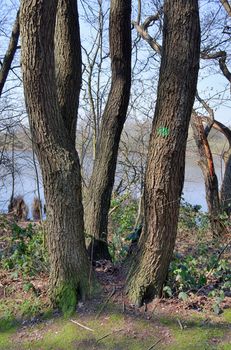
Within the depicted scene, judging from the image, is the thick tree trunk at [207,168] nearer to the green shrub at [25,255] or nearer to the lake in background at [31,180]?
the lake in background at [31,180]

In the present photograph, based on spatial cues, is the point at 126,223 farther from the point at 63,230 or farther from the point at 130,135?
the point at 130,135

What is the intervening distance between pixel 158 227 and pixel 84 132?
313 inches

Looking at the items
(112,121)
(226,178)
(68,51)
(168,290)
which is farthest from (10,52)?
(168,290)

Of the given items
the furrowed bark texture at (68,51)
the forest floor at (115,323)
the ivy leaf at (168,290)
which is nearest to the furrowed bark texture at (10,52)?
the furrowed bark texture at (68,51)

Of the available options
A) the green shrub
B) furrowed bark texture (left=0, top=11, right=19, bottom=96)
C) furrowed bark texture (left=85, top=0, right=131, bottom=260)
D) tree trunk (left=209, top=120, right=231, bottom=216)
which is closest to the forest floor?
the green shrub

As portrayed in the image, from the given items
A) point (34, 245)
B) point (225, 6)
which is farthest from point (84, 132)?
point (34, 245)

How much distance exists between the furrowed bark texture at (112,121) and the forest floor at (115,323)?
851 mm

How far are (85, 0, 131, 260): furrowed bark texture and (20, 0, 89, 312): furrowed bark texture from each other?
93 centimetres

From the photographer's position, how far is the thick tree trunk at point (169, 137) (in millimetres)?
2766

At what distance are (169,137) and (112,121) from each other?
1390 millimetres

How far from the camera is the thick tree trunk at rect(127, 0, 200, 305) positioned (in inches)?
109

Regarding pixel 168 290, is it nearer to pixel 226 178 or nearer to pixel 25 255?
pixel 25 255

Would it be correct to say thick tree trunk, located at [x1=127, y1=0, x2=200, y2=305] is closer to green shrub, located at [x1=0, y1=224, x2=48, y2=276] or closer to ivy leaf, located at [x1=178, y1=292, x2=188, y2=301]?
ivy leaf, located at [x1=178, y1=292, x2=188, y2=301]

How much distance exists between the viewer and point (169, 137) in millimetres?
2799
